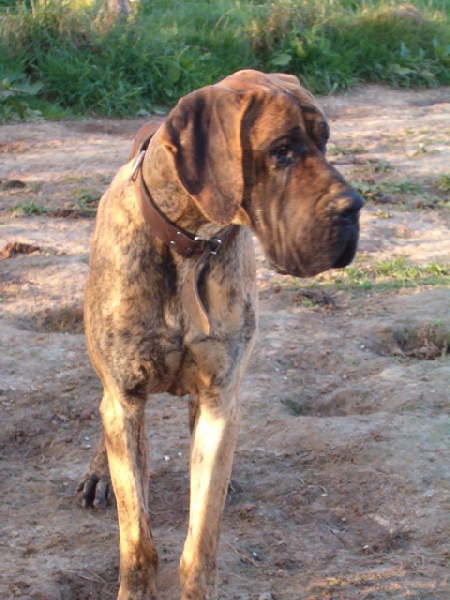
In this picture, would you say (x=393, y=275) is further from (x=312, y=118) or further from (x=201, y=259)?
(x=312, y=118)

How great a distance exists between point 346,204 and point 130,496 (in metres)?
1.24

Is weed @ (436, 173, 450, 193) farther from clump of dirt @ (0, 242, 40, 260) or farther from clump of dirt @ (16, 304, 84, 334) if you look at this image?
clump of dirt @ (16, 304, 84, 334)

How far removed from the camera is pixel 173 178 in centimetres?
292

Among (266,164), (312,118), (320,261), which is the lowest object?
(320,261)

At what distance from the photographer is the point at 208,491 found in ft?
10.6

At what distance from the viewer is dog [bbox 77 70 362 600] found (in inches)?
107

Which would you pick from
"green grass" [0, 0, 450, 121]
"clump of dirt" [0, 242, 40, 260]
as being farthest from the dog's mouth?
"green grass" [0, 0, 450, 121]

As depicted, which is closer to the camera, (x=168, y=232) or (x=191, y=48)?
(x=168, y=232)

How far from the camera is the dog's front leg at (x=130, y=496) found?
3.23 m

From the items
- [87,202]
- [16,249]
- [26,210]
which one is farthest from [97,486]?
[87,202]

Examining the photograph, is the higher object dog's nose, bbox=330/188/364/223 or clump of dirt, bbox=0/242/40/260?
dog's nose, bbox=330/188/364/223

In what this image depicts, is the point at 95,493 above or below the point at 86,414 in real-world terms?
above

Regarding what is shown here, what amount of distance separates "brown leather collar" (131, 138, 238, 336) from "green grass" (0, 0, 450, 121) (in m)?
6.71

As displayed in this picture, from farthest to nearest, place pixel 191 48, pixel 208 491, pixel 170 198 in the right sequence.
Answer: pixel 191 48, pixel 208 491, pixel 170 198
